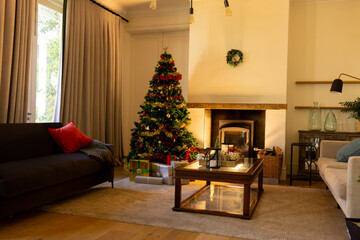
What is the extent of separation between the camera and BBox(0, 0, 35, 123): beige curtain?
394 cm

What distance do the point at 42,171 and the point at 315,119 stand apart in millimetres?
4244

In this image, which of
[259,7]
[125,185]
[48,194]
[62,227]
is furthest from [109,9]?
[62,227]

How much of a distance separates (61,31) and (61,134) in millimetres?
1766

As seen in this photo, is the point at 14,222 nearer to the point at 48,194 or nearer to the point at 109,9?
the point at 48,194

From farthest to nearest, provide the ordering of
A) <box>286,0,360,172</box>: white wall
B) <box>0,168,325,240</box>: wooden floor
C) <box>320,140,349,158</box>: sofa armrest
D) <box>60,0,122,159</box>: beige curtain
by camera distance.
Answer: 1. <box>286,0,360,172</box>: white wall
2. <box>60,0,122,159</box>: beige curtain
3. <box>320,140,349,158</box>: sofa armrest
4. <box>0,168,325,240</box>: wooden floor

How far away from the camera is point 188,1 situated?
19.9 ft

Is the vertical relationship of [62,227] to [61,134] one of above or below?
below

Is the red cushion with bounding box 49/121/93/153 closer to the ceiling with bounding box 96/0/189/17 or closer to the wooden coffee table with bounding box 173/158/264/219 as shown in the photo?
the wooden coffee table with bounding box 173/158/264/219

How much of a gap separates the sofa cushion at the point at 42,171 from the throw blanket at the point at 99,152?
6 cm

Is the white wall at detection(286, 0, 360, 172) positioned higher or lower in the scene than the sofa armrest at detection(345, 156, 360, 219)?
higher

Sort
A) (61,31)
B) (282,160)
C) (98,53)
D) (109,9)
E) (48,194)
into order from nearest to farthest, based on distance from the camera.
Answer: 1. (48,194)
2. (61,31)
3. (282,160)
4. (98,53)
5. (109,9)

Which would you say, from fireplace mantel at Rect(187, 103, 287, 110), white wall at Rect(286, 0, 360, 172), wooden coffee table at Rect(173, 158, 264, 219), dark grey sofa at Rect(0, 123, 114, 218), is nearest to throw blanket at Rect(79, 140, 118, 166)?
dark grey sofa at Rect(0, 123, 114, 218)

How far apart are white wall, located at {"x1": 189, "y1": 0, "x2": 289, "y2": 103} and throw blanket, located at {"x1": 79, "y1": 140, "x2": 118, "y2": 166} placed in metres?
2.07

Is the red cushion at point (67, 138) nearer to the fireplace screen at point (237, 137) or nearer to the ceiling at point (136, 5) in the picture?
the fireplace screen at point (237, 137)
